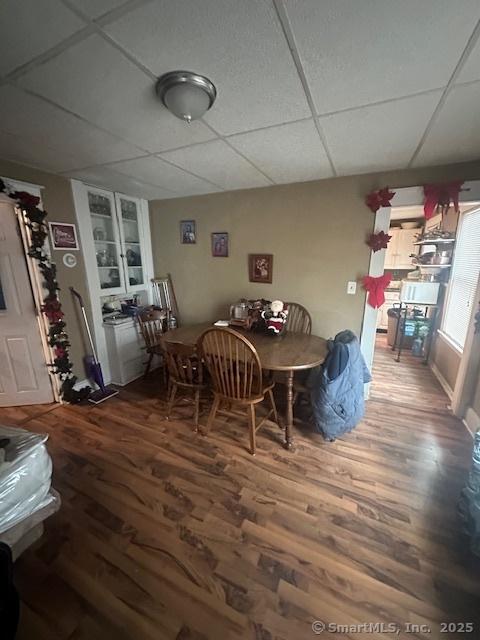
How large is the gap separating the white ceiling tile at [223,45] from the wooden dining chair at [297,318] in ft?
5.85

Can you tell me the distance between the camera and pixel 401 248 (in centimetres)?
487

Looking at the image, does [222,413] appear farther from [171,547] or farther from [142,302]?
[142,302]

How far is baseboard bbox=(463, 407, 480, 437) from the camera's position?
2.11 metres

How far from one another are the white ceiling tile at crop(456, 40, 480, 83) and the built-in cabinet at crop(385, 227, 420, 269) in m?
4.18

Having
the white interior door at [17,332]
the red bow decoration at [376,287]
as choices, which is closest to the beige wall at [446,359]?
the red bow decoration at [376,287]

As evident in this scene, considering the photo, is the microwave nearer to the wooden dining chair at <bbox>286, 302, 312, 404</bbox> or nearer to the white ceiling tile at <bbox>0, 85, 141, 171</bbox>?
the wooden dining chair at <bbox>286, 302, 312, 404</bbox>

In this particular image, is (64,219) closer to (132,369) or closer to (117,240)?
(117,240)

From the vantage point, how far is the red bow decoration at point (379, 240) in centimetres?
233

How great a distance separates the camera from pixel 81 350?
2.81 m

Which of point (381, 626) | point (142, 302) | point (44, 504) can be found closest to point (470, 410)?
point (381, 626)

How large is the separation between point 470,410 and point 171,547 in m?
2.64

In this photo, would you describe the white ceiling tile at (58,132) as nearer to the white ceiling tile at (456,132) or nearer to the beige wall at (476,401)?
the white ceiling tile at (456,132)

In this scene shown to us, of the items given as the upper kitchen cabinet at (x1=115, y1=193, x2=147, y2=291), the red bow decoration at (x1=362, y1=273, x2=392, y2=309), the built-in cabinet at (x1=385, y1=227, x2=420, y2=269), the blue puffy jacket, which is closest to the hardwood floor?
the blue puffy jacket

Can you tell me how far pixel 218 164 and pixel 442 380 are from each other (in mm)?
3493
